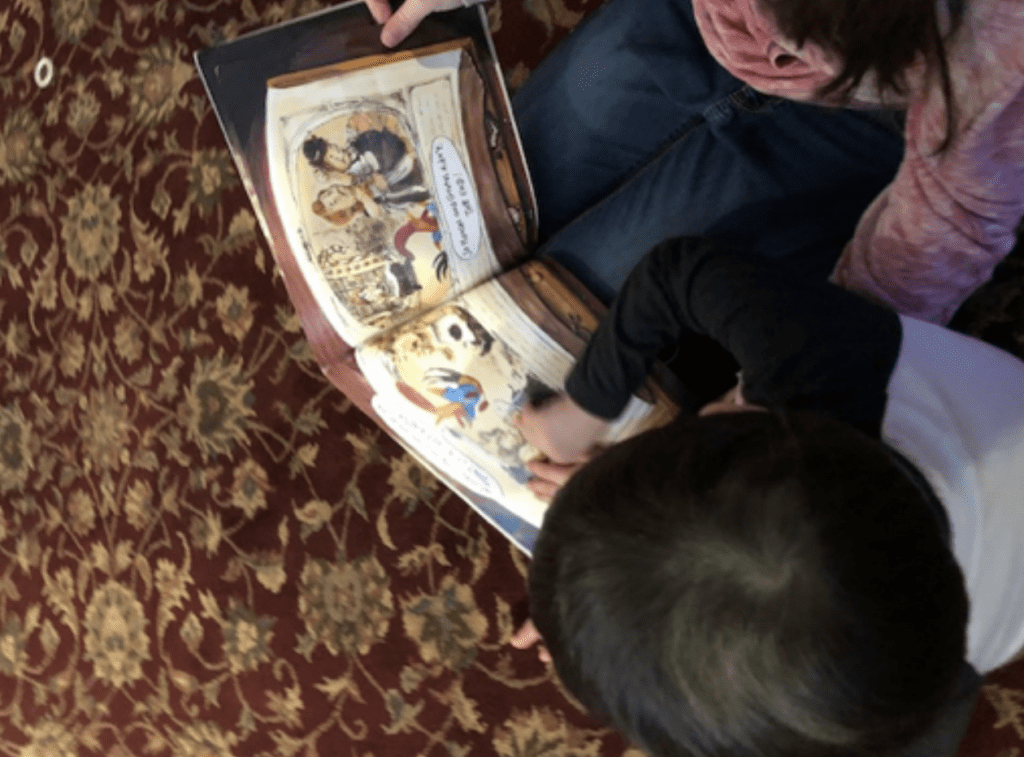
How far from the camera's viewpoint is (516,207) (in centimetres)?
71

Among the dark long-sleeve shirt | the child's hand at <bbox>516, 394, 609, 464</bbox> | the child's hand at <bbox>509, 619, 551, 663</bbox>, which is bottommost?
the child's hand at <bbox>509, 619, 551, 663</bbox>

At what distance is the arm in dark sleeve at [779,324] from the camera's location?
483 millimetres

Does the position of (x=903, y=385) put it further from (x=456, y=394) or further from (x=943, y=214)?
(x=456, y=394)

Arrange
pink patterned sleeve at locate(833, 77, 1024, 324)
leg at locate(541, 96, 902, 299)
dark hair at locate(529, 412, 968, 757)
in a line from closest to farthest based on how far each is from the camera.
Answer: dark hair at locate(529, 412, 968, 757), pink patterned sleeve at locate(833, 77, 1024, 324), leg at locate(541, 96, 902, 299)

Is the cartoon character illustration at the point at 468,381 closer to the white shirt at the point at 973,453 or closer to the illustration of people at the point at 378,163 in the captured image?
the illustration of people at the point at 378,163

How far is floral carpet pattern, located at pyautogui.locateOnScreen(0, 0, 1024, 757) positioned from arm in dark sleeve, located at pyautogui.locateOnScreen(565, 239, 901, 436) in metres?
0.40

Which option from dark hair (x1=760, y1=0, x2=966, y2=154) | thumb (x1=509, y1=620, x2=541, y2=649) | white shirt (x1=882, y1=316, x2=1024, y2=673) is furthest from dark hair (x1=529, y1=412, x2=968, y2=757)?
thumb (x1=509, y1=620, x2=541, y2=649)

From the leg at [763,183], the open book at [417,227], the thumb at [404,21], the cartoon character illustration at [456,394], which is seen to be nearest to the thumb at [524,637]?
the open book at [417,227]

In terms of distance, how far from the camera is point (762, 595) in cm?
37

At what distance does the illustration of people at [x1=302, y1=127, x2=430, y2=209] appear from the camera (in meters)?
0.68

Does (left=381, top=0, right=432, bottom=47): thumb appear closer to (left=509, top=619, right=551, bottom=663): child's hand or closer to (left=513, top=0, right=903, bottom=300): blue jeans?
(left=513, top=0, right=903, bottom=300): blue jeans

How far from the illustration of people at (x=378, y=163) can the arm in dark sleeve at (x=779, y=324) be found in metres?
0.23

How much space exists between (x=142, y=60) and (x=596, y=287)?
2.19 ft

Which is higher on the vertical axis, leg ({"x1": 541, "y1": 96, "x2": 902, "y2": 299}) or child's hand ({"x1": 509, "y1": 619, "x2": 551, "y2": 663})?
leg ({"x1": 541, "y1": 96, "x2": 902, "y2": 299})
